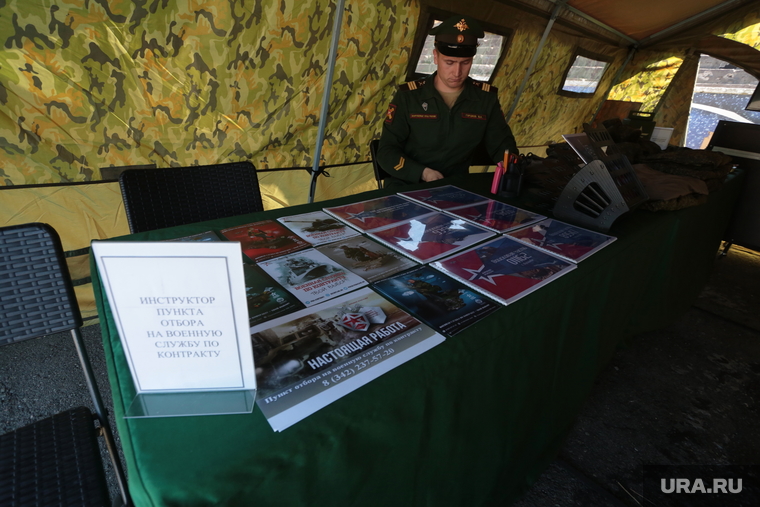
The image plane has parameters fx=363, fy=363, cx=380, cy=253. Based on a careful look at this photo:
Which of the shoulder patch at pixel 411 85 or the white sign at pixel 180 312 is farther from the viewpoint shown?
the shoulder patch at pixel 411 85

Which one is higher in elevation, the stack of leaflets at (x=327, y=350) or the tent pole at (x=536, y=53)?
the tent pole at (x=536, y=53)

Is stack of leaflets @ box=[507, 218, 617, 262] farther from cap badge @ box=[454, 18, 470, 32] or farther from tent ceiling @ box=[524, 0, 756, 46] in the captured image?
tent ceiling @ box=[524, 0, 756, 46]

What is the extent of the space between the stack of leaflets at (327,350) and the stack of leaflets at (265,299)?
0.08ft

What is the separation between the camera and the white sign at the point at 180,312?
428 mm

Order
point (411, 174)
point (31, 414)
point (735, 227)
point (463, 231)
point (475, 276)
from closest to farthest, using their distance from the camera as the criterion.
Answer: point (475, 276), point (463, 231), point (31, 414), point (411, 174), point (735, 227)

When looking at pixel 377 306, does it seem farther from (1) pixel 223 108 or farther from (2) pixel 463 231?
(1) pixel 223 108

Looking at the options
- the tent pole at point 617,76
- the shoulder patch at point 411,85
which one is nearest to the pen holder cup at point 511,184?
the shoulder patch at point 411,85

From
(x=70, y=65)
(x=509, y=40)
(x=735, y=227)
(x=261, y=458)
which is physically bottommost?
(x=735, y=227)

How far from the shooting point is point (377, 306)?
734mm

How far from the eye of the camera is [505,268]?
3.06 ft

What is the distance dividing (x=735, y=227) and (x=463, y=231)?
3151 millimetres

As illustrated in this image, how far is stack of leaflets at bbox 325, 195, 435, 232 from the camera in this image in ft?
3.79

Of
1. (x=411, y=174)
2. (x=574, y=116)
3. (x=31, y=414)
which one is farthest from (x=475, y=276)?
(x=574, y=116)

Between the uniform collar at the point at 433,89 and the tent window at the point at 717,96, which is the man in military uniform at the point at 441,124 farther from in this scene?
the tent window at the point at 717,96
